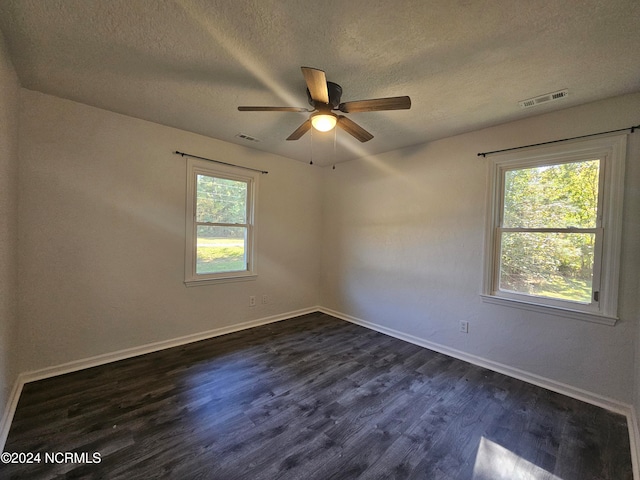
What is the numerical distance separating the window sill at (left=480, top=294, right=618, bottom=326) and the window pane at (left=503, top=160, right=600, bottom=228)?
74 centimetres

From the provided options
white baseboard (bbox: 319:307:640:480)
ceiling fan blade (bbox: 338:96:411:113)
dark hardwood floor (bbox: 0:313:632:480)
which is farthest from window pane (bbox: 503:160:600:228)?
ceiling fan blade (bbox: 338:96:411:113)

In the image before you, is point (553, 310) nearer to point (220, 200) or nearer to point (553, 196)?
point (553, 196)

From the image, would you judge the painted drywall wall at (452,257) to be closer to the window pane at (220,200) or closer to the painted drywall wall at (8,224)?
the window pane at (220,200)

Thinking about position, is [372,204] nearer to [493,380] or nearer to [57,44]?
[493,380]

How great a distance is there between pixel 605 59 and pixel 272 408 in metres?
3.30

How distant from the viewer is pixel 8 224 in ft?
5.89

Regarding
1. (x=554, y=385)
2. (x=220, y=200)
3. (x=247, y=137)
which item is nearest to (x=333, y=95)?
(x=247, y=137)

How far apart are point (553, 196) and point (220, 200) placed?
11.9 ft

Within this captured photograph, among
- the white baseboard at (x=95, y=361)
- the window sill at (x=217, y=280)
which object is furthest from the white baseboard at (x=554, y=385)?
the white baseboard at (x=95, y=361)

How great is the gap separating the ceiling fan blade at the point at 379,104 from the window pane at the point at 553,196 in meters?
1.68

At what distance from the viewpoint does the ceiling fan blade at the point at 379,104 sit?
1681mm

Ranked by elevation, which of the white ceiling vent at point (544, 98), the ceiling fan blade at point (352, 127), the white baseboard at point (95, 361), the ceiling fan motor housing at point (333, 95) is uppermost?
the white ceiling vent at point (544, 98)

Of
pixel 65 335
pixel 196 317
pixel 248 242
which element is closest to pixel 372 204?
pixel 248 242

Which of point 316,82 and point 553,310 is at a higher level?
point 316,82
